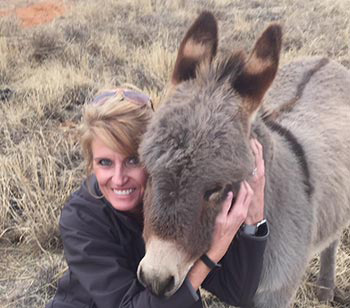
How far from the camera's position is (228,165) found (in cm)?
172

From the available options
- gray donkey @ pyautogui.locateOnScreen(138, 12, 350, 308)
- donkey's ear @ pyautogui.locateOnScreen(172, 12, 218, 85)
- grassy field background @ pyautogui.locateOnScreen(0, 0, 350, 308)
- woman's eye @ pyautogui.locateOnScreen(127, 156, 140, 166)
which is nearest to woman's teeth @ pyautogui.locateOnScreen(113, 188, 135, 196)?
woman's eye @ pyautogui.locateOnScreen(127, 156, 140, 166)

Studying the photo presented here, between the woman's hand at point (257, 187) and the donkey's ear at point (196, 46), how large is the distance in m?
0.43

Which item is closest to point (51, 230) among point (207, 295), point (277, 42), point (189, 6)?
point (207, 295)

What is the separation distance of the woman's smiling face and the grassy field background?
2.40ft

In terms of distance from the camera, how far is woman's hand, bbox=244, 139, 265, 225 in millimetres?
1918

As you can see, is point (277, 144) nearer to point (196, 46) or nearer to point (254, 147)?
point (254, 147)

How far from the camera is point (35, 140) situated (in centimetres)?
469

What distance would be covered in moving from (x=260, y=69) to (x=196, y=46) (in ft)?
1.12

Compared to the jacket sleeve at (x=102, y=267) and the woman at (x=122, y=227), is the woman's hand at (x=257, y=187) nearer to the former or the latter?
the woman at (x=122, y=227)

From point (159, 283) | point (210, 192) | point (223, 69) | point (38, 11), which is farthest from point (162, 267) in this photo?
point (38, 11)

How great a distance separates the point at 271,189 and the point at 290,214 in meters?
0.21

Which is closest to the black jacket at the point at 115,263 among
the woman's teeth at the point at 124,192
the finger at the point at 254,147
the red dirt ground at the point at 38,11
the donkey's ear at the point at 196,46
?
the woman's teeth at the point at 124,192

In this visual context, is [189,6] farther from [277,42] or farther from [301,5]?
[277,42]

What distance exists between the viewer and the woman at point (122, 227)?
1903 mm
